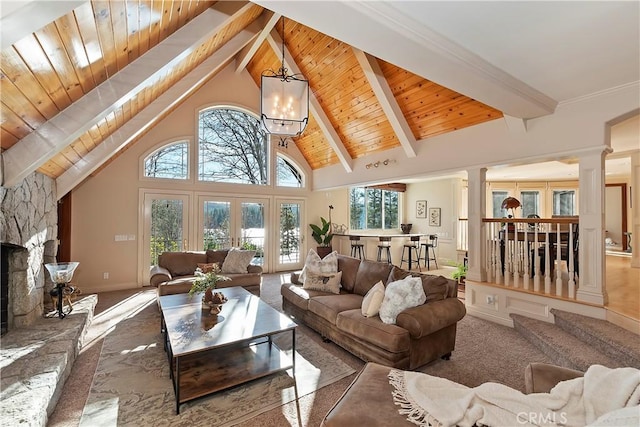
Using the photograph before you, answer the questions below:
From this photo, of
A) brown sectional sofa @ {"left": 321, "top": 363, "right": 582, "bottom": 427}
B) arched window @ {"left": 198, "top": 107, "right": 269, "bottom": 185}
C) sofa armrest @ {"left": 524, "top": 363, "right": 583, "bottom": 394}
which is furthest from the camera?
arched window @ {"left": 198, "top": 107, "right": 269, "bottom": 185}

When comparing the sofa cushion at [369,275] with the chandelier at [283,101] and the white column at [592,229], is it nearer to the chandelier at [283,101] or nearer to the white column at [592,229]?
the chandelier at [283,101]

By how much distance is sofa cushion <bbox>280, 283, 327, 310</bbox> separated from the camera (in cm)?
373

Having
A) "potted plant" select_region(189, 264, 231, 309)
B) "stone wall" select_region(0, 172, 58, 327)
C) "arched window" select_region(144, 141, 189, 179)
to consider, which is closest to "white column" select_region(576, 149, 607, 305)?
"potted plant" select_region(189, 264, 231, 309)

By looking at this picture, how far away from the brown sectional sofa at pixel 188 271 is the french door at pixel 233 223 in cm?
126

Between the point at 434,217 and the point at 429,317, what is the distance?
722 cm

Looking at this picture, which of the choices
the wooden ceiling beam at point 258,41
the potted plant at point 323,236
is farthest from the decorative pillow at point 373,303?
the potted plant at point 323,236

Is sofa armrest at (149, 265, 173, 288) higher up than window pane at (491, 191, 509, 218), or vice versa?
window pane at (491, 191, 509, 218)

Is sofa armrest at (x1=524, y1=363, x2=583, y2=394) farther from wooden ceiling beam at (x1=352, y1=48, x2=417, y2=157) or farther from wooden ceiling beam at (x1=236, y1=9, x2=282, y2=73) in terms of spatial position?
wooden ceiling beam at (x1=236, y1=9, x2=282, y2=73)

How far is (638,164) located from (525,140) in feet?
11.4

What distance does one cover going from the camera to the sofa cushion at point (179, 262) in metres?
5.12

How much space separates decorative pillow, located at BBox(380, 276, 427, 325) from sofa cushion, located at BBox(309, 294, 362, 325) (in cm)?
53

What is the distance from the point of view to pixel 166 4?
7.32 feet

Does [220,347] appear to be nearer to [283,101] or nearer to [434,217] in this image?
[283,101]

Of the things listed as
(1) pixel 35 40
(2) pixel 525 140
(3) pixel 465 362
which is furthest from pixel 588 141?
(1) pixel 35 40
